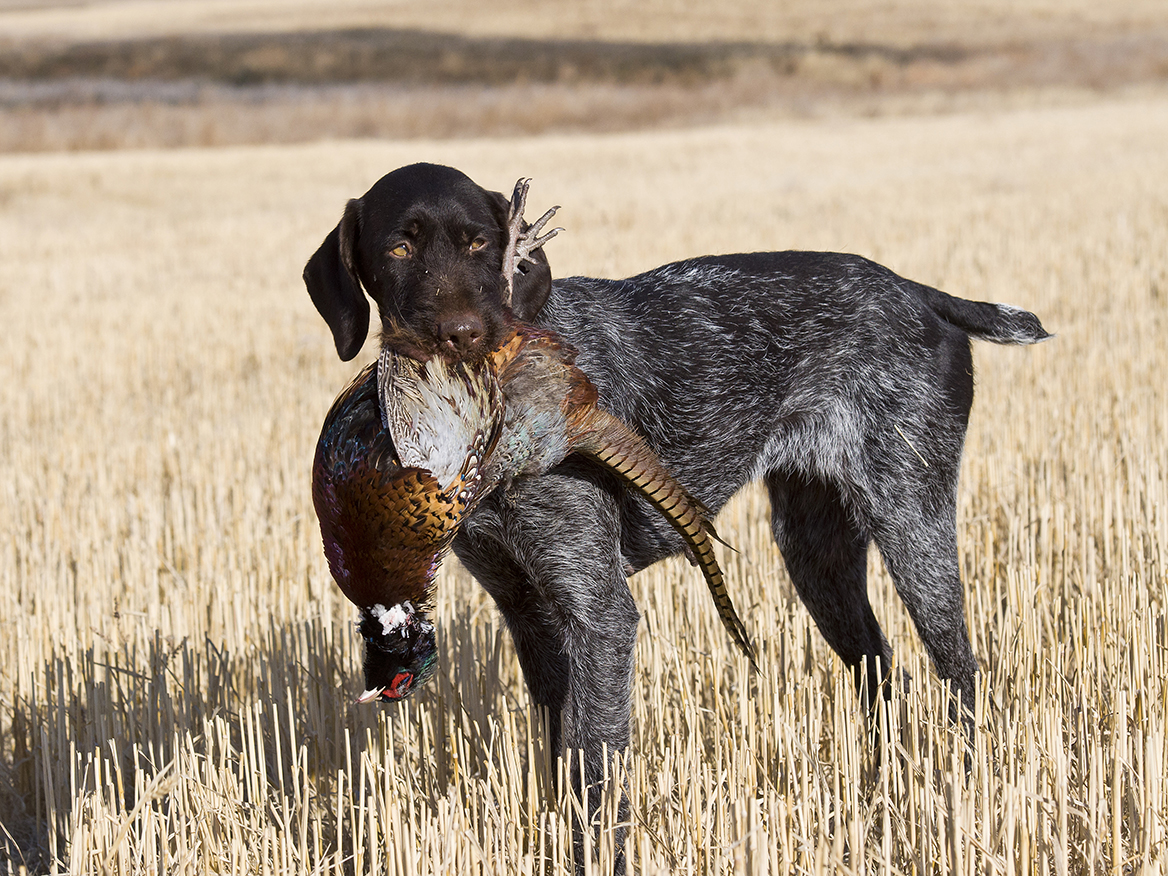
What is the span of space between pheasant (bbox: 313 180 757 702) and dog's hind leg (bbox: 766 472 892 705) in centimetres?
135

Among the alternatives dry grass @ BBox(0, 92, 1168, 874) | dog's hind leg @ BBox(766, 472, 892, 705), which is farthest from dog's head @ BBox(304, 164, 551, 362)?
dog's hind leg @ BBox(766, 472, 892, 705)

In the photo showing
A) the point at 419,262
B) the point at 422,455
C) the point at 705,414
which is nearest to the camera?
the point at 422,455

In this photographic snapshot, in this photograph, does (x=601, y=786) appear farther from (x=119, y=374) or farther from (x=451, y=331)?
(x=119, y=374)

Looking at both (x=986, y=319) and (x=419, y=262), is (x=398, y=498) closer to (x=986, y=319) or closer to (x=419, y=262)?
(x=419, y=262)

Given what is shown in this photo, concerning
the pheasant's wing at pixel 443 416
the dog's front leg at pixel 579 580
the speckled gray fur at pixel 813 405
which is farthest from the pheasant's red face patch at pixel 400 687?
the speckled gray fur at pixel 813 405

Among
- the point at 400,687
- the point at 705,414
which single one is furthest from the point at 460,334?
the point at 705,414

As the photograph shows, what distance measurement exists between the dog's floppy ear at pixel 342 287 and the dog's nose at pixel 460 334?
512 millimetres

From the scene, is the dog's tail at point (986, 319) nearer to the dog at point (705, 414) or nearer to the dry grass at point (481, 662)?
the dog at point (705, 414)

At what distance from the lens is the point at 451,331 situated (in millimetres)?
2537

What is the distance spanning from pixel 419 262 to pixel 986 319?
182cm

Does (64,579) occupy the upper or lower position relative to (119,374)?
lower

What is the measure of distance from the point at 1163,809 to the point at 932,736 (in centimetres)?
52

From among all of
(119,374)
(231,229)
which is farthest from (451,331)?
(231,229)

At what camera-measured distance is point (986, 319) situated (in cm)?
375
